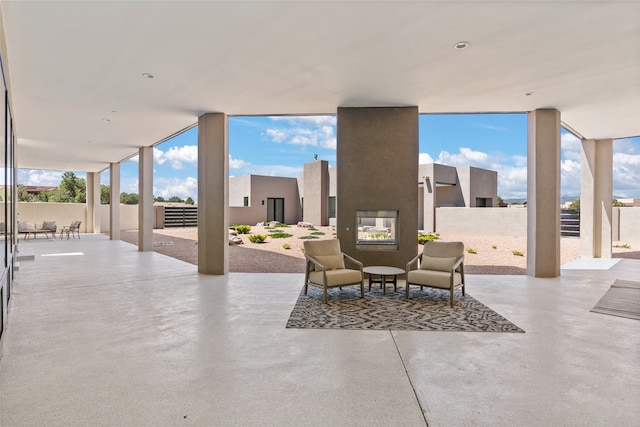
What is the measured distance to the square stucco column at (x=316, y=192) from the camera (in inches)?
923

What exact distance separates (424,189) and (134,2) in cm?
1868

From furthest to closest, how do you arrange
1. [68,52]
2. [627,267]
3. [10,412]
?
[627,267], [68,52], [10,412]

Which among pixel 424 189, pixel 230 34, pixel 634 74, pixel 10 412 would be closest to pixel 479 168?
pixel 424 189

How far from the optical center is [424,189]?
67.3 ft

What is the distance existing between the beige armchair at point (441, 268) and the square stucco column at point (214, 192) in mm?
3804

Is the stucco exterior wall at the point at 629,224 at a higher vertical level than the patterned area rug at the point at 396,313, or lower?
higher

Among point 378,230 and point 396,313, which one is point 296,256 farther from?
point 396,313

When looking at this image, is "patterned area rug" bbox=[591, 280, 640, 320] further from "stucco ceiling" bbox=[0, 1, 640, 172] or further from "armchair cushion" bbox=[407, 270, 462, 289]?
"stucco ceiling" bbox=[0, 1, 640, 172]

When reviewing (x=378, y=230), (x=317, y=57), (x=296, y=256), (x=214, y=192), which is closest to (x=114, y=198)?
(x=296, y=256)

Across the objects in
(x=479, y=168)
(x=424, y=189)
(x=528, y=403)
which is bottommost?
(x=528, y=403)

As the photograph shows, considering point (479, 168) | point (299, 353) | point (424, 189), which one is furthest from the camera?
point (479, 168)

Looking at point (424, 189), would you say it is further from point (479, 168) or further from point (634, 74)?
point (634, 74)

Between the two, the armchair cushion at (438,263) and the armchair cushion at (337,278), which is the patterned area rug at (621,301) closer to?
the armchair cushion at (438,263)

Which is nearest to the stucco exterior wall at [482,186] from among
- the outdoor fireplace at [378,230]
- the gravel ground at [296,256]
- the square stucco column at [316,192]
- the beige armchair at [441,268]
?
the square stucco column at [316,192]
